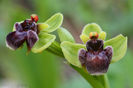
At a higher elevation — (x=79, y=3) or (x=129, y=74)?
(x=79, y=3)

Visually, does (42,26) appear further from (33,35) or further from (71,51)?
(71,51)

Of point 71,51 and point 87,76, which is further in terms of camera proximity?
point 87,76

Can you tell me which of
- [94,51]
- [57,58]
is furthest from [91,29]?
[57,58]

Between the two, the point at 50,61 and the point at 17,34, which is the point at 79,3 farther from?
the point at 17,34

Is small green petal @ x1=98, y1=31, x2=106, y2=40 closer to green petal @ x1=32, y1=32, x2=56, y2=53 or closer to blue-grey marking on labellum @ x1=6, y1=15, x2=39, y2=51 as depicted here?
green petal @ x1=32, y1=32, x2=56, y2=53

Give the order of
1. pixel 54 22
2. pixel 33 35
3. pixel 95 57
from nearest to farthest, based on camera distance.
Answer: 1. pixel 95 57
2. pixel 33 35
3. pixel 54 22

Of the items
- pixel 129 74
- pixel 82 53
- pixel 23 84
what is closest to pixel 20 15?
pixel 23 84

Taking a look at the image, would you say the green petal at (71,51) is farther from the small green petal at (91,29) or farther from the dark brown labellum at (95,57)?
the small green petal at (91,29)
